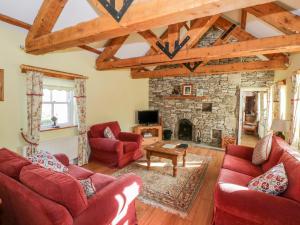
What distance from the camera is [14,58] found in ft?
9.79

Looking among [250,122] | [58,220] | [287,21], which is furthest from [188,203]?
[250,122]

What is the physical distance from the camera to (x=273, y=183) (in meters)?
1.87

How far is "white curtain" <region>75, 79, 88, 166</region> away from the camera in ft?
13.2

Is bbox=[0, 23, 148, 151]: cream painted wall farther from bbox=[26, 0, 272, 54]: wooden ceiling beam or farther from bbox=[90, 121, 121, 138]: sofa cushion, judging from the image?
bbox=[26, 0, 272, 54]: wooden ceiling beam

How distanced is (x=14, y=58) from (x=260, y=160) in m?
4.46

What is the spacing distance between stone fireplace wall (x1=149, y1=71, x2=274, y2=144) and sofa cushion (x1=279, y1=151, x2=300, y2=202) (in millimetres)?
3856

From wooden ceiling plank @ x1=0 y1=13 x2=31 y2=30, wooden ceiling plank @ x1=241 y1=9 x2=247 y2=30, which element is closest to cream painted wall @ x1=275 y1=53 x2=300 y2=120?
wooden ceiling plank @ x1=241 y1=9 x2=247 y2=30

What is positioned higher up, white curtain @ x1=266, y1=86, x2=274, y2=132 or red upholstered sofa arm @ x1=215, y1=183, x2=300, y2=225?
white curtain @ x1=266, y1=86, x2=274, y2=132

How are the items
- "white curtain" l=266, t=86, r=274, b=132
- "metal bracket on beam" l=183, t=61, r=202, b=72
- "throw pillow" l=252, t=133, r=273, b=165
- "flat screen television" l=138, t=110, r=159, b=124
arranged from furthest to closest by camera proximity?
"flat screen television" l=138, t=110, r=159, b=124 < "white curtain" l=266, t=86, r=274, b=132 < "metal bracket on beam" l=183, t=61, r=202, b=72 < "throw pillow" l=252, t=133, r=273, b=165

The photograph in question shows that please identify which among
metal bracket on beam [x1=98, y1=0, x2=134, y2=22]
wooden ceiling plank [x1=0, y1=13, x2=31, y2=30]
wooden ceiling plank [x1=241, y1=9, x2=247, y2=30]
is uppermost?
wooden ceiling plank [x1=241, y1=9, x2=247, y2=30]

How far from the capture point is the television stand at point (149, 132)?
607 cm

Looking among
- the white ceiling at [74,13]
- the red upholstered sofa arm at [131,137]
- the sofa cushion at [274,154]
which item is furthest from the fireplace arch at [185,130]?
the sofa cushion at [274,154]

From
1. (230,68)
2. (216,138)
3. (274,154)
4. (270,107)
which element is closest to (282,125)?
(274,154)

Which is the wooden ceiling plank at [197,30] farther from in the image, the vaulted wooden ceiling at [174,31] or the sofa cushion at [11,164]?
the sofa cushion at [11,164]
